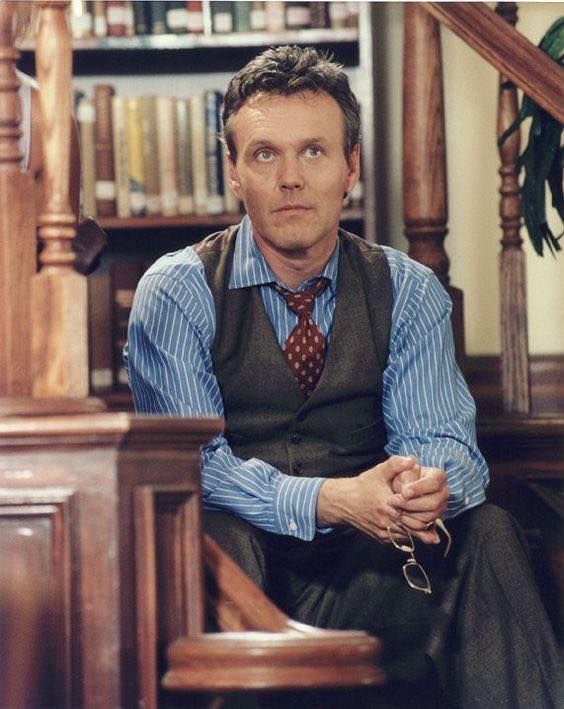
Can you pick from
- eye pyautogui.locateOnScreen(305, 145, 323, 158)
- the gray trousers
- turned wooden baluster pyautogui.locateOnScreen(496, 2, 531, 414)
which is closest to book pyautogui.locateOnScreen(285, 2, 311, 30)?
turned wooden baluster pyautogui.locateOnScreen(496, 2, 531, 414)

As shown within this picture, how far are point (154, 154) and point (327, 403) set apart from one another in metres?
1.40

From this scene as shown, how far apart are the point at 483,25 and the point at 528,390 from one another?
2.46 feet

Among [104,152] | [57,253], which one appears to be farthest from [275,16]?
[57,253]

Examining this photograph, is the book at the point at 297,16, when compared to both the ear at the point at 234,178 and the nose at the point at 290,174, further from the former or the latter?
the nose at the point at 290,174

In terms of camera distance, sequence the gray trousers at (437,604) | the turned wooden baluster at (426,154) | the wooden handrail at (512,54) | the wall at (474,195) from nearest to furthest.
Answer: the gray trousers at (437,604)
the wooden handrail at (512,54)
the turned wooden baluster at (426,154)
the wall at (474,195)

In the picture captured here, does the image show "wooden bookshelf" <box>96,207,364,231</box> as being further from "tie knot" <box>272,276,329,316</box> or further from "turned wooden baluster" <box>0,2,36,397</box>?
"turned wooden baluster" <box>0,2,36,397</box>

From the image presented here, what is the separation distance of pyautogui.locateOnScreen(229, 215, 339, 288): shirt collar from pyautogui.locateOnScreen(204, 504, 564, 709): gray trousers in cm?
41

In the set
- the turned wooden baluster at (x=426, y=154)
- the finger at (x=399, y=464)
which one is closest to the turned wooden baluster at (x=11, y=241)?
the finger at (x=399, y=464)

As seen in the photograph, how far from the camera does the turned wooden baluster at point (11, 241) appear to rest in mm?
1638

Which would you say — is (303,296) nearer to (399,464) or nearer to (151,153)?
(399,464)

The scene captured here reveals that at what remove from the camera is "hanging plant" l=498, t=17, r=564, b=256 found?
2643mm

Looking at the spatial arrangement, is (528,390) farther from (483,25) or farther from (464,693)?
(464,693)

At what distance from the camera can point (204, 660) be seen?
1512 millimetres

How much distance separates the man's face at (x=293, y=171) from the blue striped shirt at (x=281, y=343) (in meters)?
0.06
